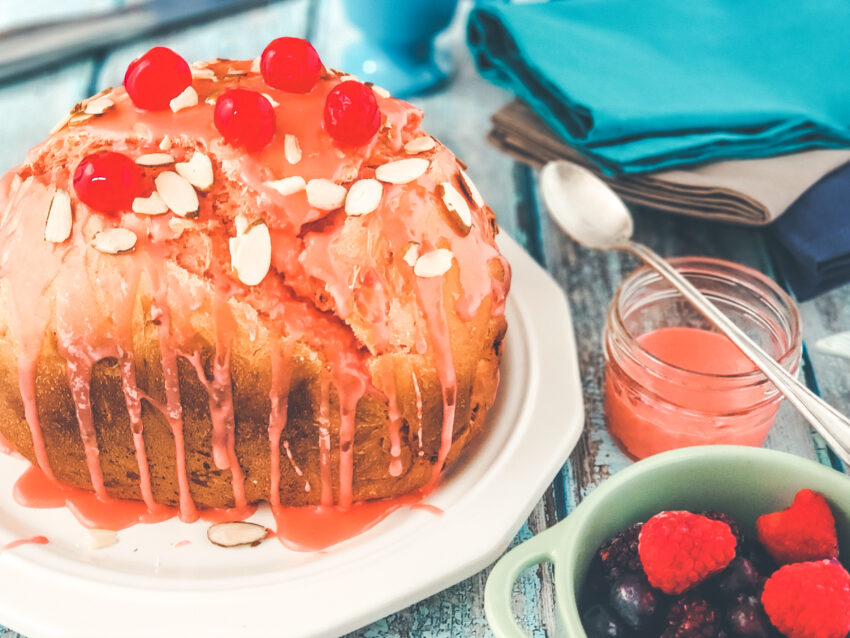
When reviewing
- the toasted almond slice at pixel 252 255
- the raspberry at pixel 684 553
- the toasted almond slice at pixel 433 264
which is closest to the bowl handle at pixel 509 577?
the raspberry at pixel 684 553

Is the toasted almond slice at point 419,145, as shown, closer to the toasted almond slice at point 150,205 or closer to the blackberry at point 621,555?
the toasted almond slice at point 150,205

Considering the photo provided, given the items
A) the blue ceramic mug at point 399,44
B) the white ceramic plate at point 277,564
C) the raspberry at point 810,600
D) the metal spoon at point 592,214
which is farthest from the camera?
the blue ceramic mug at point 399,44

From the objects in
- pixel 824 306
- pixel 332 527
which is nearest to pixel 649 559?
pixel 332 527

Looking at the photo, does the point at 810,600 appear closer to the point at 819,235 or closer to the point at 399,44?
→ the point at 819,235

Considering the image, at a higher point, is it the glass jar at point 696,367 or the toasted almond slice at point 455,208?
the toasted almond slice at point 455,208

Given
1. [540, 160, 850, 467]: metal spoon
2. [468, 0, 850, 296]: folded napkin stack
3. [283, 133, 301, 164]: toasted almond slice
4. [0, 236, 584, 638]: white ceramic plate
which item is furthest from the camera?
[468, 0, 850, 296]: folded napkin stack

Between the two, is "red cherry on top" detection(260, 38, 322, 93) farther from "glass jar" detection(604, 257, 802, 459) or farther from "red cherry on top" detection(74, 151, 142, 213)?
"glass jar" detection(604, 257, 802, 459)

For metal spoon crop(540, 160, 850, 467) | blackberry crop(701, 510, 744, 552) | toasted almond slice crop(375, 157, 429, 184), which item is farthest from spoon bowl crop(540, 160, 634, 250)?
blackberry crop(701, 510, 744, 552)
